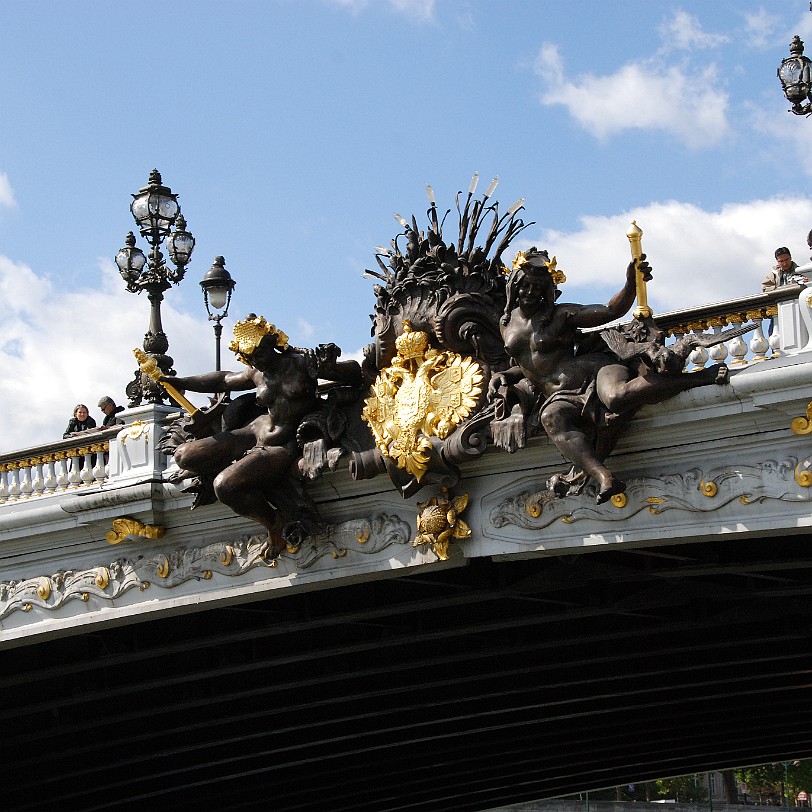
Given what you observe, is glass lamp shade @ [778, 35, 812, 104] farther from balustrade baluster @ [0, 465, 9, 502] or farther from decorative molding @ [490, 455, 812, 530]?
balustrade baluster @ [0, 465, 9, 502]

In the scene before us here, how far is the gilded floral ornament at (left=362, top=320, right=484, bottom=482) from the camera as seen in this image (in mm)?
19875

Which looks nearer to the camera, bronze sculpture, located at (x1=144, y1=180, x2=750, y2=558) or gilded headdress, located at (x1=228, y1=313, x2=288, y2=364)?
bronze sculpture, located at (x1=144, y1=180, x2=750, y2=558)

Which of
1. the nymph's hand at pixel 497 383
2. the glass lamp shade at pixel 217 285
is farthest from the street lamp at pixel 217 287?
the nymph's hand at pixel 497 383

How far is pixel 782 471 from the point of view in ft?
59.3

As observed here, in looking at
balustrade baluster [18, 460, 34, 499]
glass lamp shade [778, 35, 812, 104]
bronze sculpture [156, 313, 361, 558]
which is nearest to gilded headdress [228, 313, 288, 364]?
bronze sculpture [156, 313, 361, 558]

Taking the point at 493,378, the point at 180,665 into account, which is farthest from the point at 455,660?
the point at 493,378

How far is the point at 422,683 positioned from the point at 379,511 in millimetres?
7635

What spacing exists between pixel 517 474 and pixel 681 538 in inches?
84.9

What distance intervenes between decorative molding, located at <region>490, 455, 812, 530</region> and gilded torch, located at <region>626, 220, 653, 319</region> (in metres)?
1.73

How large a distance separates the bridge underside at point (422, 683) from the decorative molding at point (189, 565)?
6.11ft

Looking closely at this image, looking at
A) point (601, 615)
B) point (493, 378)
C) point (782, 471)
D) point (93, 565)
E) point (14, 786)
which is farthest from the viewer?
point (14, 786)

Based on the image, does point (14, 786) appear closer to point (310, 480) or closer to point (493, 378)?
point (310, 480)

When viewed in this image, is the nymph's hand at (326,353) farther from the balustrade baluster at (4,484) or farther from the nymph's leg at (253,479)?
the balustrade baluster at (4,484)

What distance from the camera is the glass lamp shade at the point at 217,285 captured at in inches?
927
